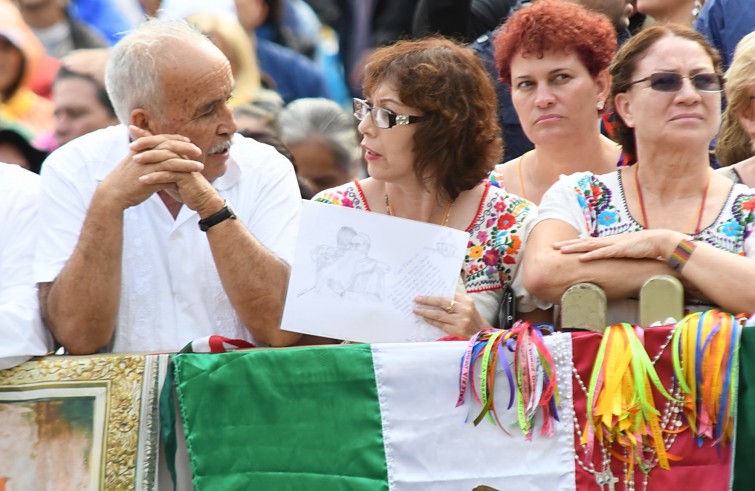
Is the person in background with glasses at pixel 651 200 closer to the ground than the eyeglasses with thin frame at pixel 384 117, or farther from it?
closer to the ground

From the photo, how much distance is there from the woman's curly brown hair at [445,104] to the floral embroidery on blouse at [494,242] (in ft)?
0.40

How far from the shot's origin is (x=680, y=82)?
11.5ft

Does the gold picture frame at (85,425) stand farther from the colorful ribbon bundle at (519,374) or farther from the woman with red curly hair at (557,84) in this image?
the woman with red curly hair at (557,84)

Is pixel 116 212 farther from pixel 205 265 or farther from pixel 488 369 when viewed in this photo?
pixel 488 369

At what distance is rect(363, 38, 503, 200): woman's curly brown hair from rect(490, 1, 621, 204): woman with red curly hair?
0.42m

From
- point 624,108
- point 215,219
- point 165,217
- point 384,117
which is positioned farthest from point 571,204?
point 165,217

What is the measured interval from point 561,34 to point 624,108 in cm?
55

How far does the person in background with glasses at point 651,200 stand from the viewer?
3252 millimetres

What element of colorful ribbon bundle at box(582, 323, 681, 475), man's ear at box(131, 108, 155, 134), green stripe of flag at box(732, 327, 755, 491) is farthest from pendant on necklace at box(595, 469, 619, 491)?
man's ear at box(131, 108, 155, 134)

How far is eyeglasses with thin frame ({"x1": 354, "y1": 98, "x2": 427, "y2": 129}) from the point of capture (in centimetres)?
366

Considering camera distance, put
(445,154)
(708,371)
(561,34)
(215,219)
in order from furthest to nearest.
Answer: (561,34) → (445,154) → (215,219) → (708,371)

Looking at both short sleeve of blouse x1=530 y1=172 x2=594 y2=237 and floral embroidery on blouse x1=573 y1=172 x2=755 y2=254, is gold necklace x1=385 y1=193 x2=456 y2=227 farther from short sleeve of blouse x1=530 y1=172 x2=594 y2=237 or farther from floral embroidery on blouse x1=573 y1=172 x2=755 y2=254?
floral embroidery on blouse x1=573 y1=172 x2=755 y2=254

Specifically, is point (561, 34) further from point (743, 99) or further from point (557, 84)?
point (743, 99)

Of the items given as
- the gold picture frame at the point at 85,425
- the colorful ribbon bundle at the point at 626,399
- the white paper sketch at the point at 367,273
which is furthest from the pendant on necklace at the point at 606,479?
the gold picture frame at the point at 85,425
